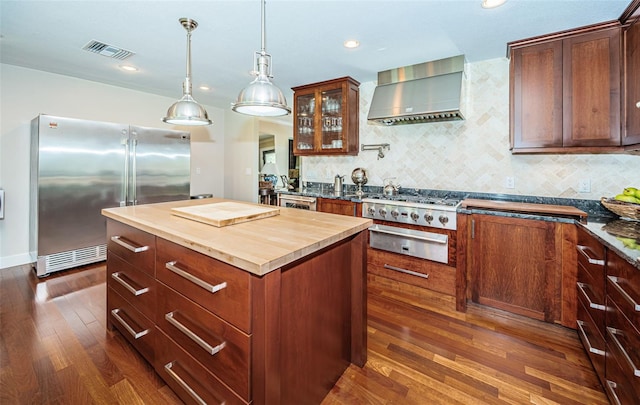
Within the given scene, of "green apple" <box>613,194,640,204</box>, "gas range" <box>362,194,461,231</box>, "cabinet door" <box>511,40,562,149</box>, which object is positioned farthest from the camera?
"gas range" <box>362,194,461,231</box>

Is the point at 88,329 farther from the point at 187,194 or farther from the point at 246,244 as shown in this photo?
the point at 187,194

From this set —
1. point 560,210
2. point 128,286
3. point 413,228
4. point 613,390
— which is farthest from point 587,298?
point 128,286

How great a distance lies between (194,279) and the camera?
4.19 ft

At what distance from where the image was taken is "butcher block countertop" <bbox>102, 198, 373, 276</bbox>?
110 cm

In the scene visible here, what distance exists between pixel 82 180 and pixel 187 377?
3114 millimetres

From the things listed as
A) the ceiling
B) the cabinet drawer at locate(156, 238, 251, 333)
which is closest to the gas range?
the ceiling

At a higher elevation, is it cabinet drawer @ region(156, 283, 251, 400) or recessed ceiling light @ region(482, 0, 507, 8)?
recessed ceiling light @ region(482, 0, 507, 8)

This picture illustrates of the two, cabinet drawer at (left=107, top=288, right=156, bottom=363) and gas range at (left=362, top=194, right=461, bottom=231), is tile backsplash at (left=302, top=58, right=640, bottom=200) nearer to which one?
gas range at (left=362, top=194, right=461, bottom=231)

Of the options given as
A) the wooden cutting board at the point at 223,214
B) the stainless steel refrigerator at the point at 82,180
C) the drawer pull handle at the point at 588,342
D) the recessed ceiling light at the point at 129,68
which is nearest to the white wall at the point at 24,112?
the stainless steel refrigerator at the point at 82,180

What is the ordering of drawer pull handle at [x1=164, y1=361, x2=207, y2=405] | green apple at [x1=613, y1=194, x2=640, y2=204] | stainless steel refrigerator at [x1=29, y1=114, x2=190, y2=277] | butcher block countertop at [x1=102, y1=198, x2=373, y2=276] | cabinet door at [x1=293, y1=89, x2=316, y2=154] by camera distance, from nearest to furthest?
butcher block countertop at [x1=102, y1=198, x2=373, y2=276] < drawer pull handle at [x1=164, y1=361, x2=207, y2=405] < green apple at [x1=613, y1=194, x2=640, y2=204] < stainless steel refrigerator at [x1=29, y1=114, x2=190, y2=277] < cabinet door at [x1=293, y1=89, x2=316, y2=154]

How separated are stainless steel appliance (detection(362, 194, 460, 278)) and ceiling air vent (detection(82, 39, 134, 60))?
2844mm

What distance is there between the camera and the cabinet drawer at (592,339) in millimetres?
1605

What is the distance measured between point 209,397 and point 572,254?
251 centimetres

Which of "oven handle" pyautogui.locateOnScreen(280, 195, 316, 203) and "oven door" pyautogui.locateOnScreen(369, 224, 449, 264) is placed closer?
"oven door" pyautogui.locateOnScreen(369, 224, 449, 264)
